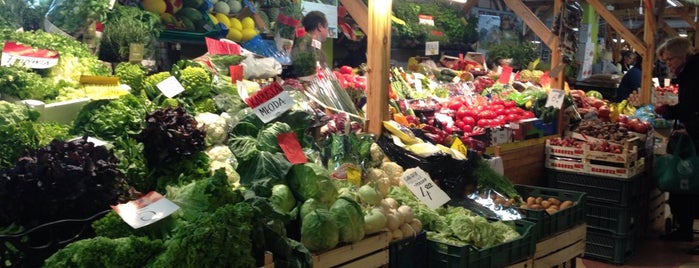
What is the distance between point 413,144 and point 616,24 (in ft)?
16.5

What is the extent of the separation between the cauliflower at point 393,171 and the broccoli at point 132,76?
1531 mm

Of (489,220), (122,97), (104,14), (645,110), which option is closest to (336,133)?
(489,220)

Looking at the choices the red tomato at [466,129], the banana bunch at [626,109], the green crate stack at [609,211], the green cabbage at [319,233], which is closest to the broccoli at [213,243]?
the green cabbage at [319,233]

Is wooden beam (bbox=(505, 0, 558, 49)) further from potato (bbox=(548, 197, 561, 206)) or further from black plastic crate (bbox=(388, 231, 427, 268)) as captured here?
black plastic crate (bbox=(388, 231, 427, 268))

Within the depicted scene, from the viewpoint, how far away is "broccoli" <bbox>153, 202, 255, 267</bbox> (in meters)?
2.09

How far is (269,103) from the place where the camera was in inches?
138

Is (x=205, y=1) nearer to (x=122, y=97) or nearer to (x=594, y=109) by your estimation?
(x=122, y=97)

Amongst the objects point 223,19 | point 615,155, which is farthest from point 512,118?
point 223,19

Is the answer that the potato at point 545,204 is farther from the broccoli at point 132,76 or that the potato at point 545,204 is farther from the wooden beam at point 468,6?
the wooden beam at point 468,6

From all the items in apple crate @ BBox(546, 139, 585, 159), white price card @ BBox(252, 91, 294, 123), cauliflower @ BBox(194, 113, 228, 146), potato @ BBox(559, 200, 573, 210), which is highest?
white price card @ BBox(252, 91, 294, 123)

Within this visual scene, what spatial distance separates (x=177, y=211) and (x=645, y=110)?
6.89 m

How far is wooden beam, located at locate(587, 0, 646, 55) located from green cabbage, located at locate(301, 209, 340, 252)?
18.9 feet

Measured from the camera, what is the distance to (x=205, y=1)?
4617 mm

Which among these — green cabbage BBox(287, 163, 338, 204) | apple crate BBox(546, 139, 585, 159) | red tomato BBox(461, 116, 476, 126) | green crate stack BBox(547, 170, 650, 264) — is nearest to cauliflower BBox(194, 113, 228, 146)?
green cabbage BBox(287, 163, 338, 204)
